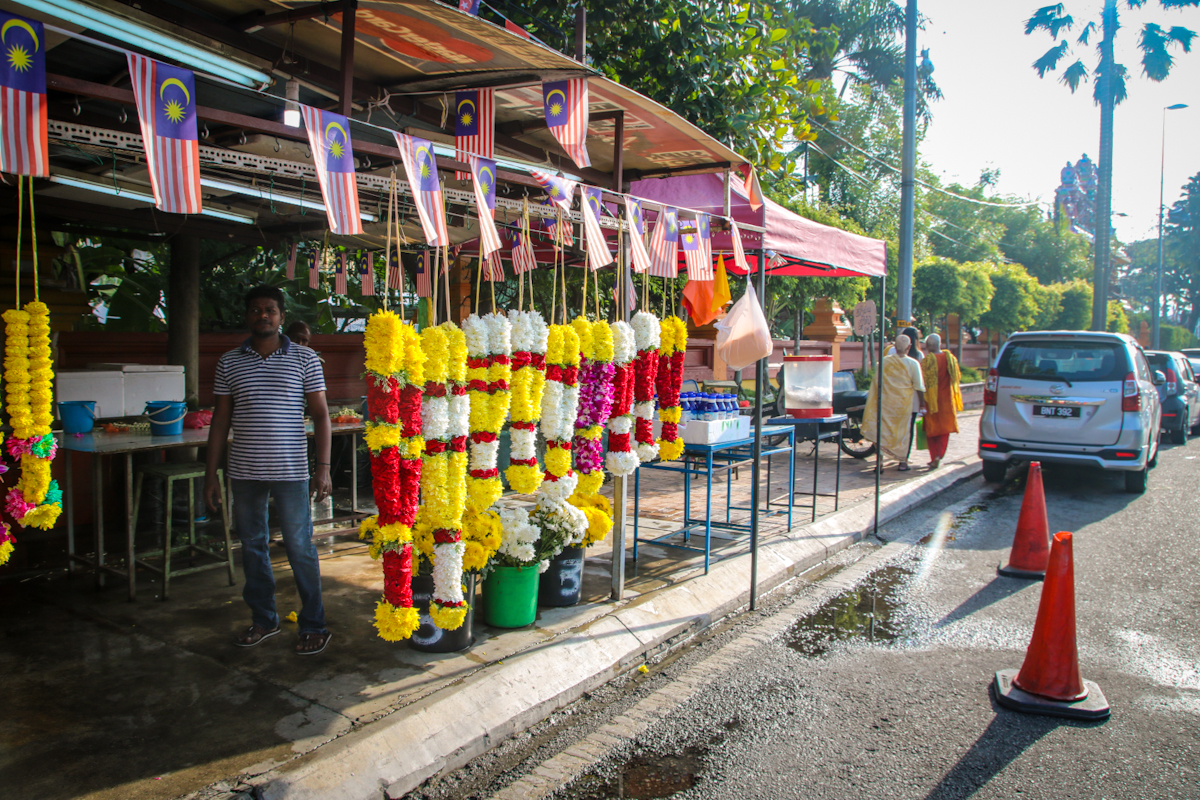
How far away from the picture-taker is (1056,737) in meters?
3.59

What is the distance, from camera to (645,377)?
523 centimetres

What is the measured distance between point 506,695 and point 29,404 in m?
2.41

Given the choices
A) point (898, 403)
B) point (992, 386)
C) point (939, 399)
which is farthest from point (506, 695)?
point (939, 399)

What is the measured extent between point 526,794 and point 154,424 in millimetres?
3705

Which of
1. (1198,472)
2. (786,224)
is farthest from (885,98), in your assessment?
(786,224)

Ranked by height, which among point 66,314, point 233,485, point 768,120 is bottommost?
point 233,485

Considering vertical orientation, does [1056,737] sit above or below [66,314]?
below

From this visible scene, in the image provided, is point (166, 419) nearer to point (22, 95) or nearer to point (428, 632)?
point (428, 632)

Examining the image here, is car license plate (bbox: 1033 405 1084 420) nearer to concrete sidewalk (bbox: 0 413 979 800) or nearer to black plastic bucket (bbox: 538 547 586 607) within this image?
concrete sidewalk (bbox: 0 413 979 800)

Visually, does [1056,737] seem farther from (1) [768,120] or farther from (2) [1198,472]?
(2) [1198,472]

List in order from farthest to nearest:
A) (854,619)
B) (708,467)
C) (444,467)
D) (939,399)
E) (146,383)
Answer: (939,399), (146,383), (708,467), (854,619), (444,467)

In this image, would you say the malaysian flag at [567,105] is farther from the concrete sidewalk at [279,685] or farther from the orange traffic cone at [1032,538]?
the orange traffic cone at [1032,538]

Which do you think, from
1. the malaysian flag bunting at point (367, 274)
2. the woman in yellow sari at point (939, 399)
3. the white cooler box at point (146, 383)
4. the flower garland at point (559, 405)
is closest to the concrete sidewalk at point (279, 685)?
the flower garland at point (559, 405)

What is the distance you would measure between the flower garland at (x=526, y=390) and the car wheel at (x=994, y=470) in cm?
776
